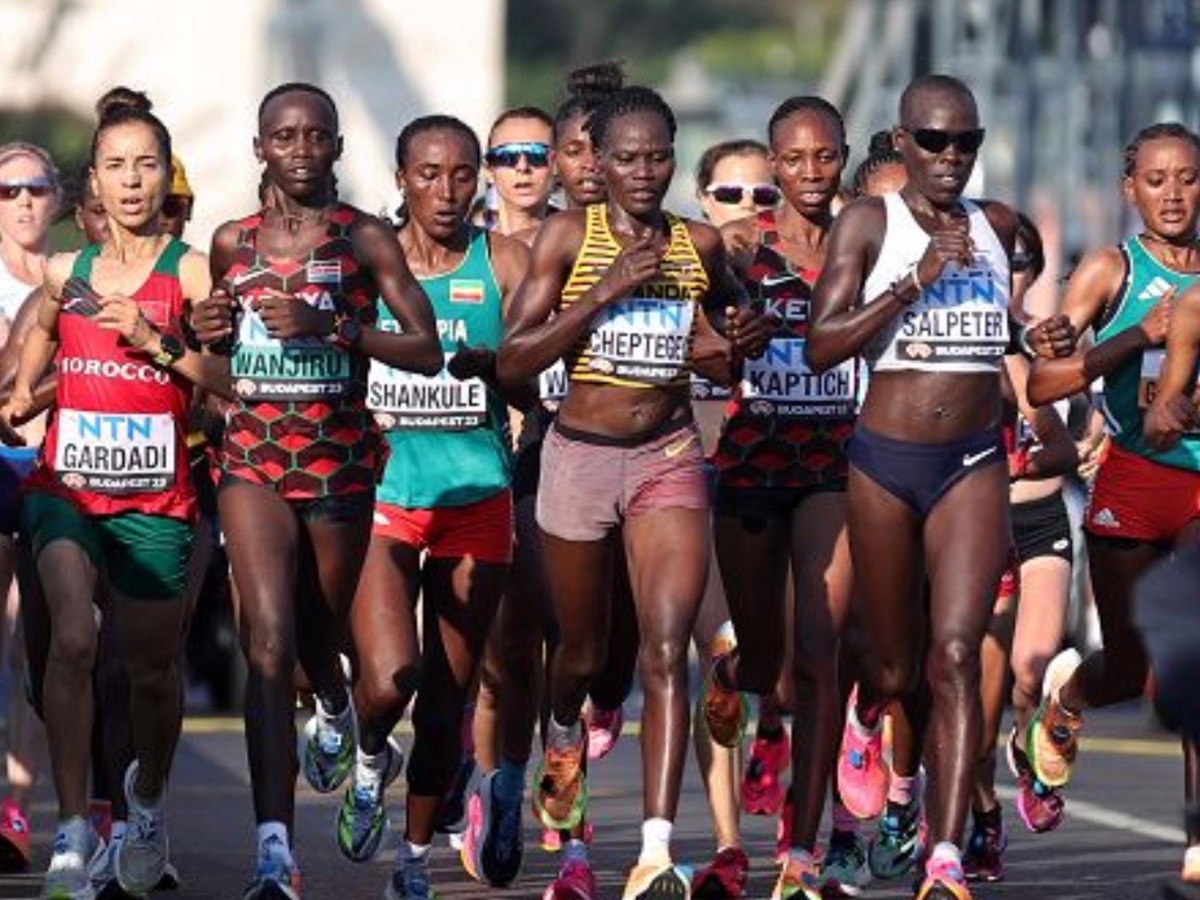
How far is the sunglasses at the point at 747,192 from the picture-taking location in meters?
16.5

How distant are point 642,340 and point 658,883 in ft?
5.22

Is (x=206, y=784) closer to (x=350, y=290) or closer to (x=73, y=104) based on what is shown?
(x=350, y=290)

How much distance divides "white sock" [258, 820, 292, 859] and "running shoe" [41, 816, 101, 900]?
0.76 m

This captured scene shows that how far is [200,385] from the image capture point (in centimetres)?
1338

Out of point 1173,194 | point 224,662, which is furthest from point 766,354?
point 224,662

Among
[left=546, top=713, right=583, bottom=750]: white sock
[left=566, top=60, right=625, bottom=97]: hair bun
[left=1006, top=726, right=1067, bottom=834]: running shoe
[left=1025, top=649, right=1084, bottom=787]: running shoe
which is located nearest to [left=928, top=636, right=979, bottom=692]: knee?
[left=546, top=713, right=583, bottom=750]: white sock

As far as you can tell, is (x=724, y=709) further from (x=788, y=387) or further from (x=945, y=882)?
(x=945, y=882)

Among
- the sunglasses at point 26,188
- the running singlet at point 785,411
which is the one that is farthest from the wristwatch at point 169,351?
the sunglasses at point 26,188

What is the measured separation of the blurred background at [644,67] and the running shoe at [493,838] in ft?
12.0

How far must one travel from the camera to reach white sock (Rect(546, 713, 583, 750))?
552 inches

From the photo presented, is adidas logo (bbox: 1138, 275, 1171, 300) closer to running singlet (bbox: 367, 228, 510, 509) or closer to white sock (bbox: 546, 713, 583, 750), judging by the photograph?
running singlet (bbox: 367, 228, 510, 509)

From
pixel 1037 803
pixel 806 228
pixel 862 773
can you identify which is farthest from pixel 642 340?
pixel 1037 803

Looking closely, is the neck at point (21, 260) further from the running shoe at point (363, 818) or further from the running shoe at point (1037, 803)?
the running shoe at point (1037, 803)

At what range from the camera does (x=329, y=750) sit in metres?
14.7
